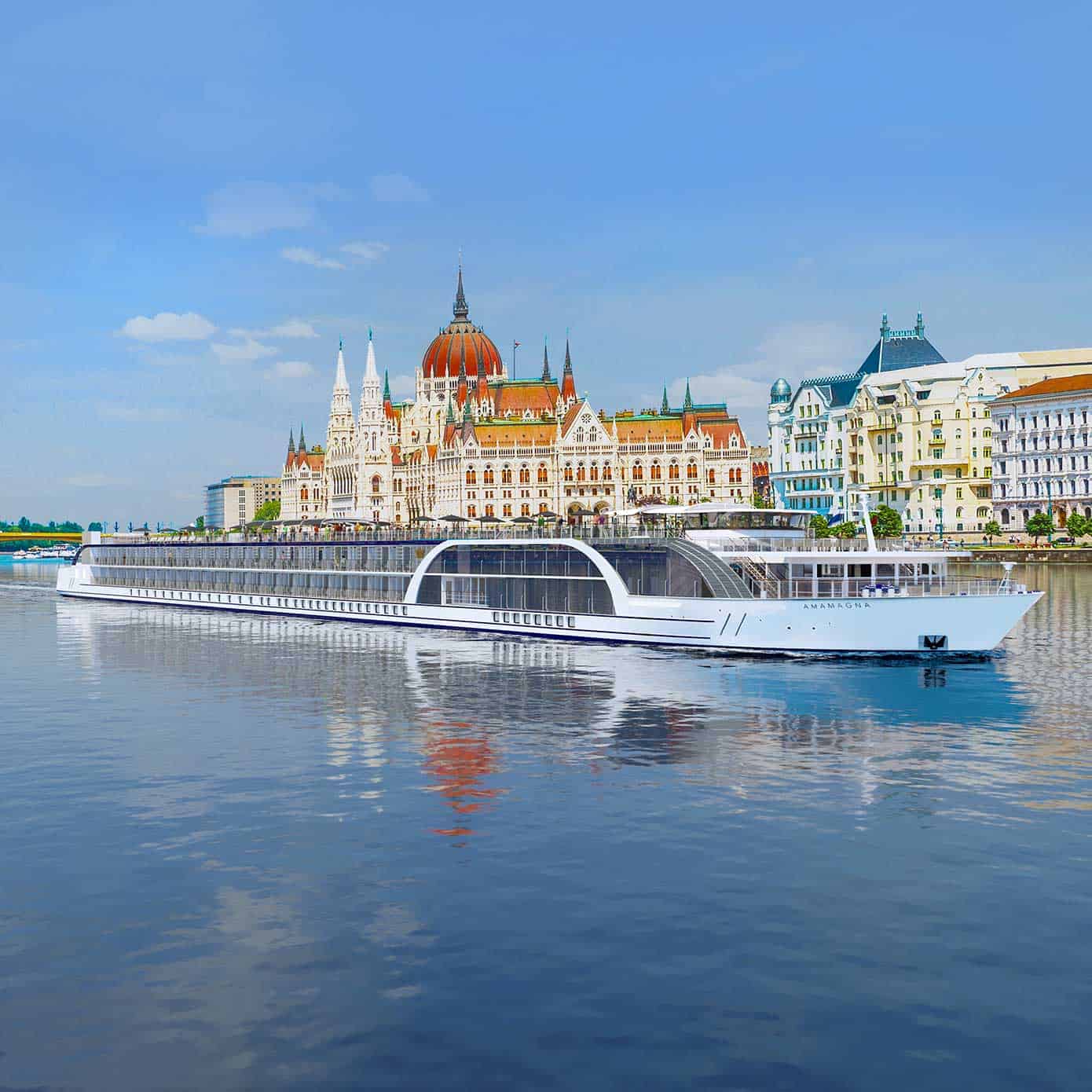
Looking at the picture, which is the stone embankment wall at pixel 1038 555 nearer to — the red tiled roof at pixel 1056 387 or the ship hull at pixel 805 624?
the red tiled roof at pixel 1056 387

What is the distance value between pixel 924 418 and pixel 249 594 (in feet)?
351

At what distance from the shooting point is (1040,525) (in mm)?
151250

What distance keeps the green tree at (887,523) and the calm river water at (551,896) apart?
117m

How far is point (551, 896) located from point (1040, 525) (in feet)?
461

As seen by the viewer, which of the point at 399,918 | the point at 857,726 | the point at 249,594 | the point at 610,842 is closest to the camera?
the point at 399,918

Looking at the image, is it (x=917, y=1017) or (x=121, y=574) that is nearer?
(x=917, y=1017)

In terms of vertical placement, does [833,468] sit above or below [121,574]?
above

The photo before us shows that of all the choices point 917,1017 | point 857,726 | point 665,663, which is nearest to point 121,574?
point 665,663

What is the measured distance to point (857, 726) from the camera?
129 feet

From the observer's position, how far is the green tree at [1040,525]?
151 metres

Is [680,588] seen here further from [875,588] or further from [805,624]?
[875,588]

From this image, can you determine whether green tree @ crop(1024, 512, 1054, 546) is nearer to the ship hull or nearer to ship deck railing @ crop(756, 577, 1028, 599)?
ship deck railing @ crop(756, 577, 1028, 599)

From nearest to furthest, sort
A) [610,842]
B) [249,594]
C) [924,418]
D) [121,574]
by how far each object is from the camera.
→ [610,842] → [249,594] → [121,574] → [924,418]

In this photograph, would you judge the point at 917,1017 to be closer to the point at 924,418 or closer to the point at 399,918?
the point at 399,918
